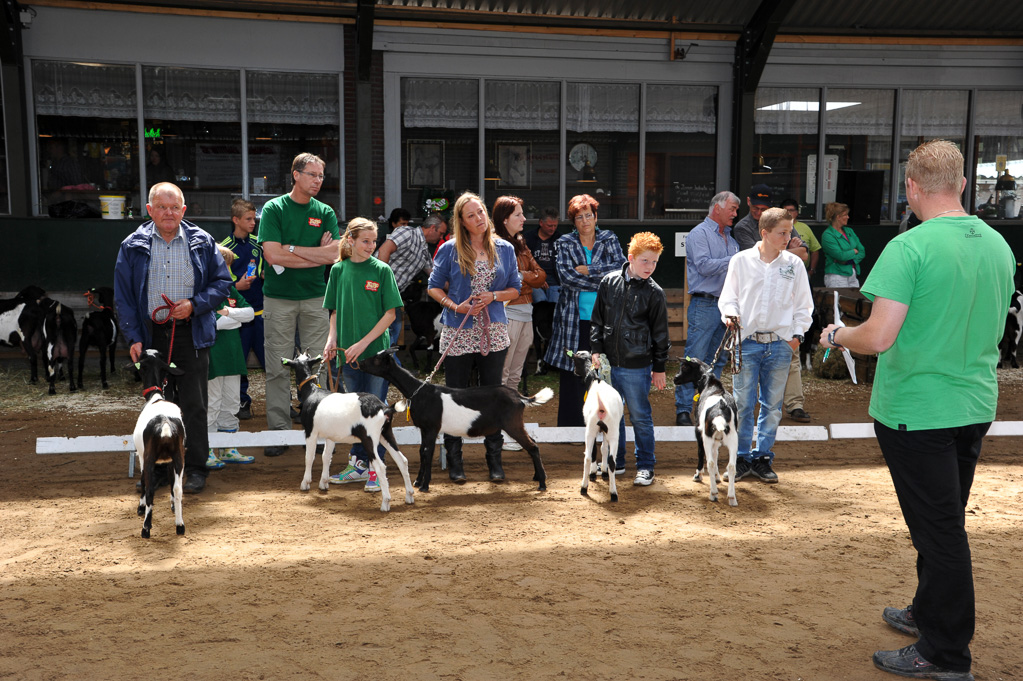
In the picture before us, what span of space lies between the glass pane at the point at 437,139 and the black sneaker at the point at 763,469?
701cm

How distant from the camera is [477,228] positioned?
5.97m

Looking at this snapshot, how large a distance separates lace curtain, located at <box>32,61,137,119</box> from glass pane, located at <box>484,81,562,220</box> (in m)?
4.92

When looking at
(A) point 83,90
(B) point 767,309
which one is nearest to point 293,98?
(A) point 83,90

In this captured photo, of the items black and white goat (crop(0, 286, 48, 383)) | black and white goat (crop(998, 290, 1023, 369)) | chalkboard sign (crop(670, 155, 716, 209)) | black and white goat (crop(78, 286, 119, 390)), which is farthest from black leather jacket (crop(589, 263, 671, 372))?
black and white goat (crop(998, 290, 1023, 369))

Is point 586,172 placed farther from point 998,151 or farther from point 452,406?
point 452,406

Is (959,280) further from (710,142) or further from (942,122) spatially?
(942,122)

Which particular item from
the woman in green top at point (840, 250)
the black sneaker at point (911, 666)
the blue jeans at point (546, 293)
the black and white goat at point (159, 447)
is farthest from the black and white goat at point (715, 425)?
the woman in green top at point (840, 250)

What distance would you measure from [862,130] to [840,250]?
367cm

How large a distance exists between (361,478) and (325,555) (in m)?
1.51

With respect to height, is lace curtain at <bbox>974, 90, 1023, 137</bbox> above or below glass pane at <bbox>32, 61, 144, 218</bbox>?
above

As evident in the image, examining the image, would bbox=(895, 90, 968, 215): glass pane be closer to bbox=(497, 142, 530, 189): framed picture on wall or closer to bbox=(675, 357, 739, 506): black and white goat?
bbox=(497, 142, 530, 189): framed picture on wall

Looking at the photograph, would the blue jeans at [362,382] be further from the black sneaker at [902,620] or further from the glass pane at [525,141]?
the glass pane at [525,141]

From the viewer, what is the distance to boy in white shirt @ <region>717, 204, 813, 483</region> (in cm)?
578

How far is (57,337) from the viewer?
31.2 feet
